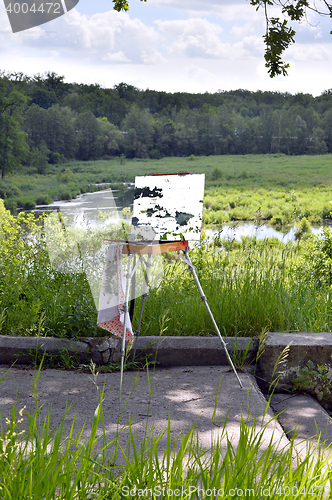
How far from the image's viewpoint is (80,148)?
47.0 meters

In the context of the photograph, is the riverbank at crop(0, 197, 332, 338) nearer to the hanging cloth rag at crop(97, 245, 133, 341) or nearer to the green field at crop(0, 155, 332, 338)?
the green field at crop(0, 155, 332, 338)

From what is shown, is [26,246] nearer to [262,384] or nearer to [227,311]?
[227,311]

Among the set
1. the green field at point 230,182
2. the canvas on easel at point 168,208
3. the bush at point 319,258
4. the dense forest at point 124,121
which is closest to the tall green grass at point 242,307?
the canvas on easel at point 168,208

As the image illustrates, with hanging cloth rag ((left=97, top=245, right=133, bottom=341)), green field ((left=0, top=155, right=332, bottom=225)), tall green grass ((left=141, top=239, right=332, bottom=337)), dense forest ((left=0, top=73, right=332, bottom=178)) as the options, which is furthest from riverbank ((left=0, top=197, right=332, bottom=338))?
dense forest ((left=0, top=73, right=332, bottom=178))

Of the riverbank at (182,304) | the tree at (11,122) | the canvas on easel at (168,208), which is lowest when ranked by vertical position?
the riverbank at (182,304)

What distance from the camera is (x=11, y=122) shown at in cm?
4641

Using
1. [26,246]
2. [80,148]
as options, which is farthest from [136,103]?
[26,246]

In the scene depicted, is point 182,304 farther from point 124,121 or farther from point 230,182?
point 230,182

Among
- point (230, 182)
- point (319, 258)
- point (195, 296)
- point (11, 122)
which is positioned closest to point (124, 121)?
point (11, 122)

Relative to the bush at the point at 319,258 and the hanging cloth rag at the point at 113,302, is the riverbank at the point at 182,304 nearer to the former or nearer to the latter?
the hanging cloth rag at the point at 113,302

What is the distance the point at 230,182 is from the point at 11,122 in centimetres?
3427

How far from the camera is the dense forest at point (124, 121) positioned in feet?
153

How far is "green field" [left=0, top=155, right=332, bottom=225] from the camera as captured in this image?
149 feet

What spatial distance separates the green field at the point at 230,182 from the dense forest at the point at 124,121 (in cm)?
157
